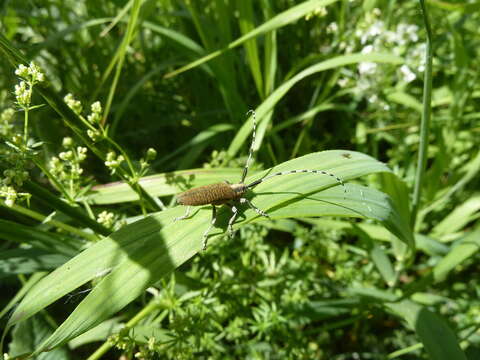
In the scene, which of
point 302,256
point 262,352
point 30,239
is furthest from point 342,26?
point 30,239

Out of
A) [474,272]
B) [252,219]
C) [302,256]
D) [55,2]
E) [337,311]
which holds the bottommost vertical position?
[474,272]

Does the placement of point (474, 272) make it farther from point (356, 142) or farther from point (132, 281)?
point (132, 281)

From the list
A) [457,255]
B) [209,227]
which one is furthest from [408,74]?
[209,227]

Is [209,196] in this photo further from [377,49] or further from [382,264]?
[377,49]

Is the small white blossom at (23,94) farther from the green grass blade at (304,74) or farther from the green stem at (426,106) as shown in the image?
the green stem at (426,106)

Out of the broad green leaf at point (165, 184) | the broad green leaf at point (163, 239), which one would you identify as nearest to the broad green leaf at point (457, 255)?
the broad green leaf at point (163, 239)

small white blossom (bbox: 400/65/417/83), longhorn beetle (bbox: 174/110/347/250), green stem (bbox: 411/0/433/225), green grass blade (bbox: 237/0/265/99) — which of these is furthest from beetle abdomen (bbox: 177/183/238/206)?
small white blossom (bbox: 400/65/417/83)

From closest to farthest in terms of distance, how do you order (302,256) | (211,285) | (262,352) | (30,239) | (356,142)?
(30,239), (211,285), (262,352), (302,256), (356,142)

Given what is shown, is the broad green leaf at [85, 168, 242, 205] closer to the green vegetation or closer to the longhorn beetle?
the green vegetation
